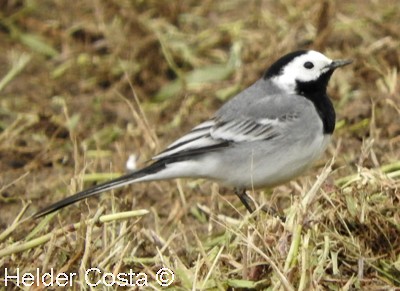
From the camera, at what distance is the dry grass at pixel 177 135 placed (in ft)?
14.9

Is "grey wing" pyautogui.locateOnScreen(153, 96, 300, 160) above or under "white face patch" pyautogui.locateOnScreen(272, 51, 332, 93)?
under

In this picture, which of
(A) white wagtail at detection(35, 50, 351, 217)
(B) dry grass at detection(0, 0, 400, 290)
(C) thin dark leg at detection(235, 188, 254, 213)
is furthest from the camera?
(C) thin dark leg at detection(235, 188, 254, 213)

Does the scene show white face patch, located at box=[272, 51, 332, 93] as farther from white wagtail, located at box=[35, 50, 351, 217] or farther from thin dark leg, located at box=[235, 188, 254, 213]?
thin dark leg, located at box=[235, 188, 254, 213]

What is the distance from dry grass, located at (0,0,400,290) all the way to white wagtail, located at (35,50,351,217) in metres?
0.18

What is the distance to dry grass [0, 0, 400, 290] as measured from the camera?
4.53m

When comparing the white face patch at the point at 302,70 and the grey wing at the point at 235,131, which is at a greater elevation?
the white face patch at the point at 302,70

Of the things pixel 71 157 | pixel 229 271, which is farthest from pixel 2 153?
pixel 229 271

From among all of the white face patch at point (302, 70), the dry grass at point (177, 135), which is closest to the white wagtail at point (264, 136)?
the white face patch at point (302, 70)

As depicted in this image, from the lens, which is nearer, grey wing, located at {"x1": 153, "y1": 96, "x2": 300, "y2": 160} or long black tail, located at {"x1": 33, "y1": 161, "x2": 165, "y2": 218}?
long black tail, located at {"x1": 33, "y1": 161, "x2": 165, "y2": 218}

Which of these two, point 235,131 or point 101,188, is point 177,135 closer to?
point 235,131

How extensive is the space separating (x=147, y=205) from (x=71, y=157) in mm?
867

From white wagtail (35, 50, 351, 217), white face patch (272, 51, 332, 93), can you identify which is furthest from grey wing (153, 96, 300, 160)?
white face patch (272, 51, 332, 93)

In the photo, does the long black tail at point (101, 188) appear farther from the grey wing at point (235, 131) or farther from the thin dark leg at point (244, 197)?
the thin dark leg at point (244, 197)

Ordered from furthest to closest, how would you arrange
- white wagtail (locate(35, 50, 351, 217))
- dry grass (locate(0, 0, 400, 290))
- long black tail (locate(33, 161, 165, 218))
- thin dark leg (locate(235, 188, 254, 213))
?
1. thin dark leg (locate(235, 188, 254, 213))
2. white wagtail (locate(35, 50, 351, 217))
3. long black tail (locate(33, 161, 165, 218))
4. dry grass (locate(0, 0, 400, 290))
